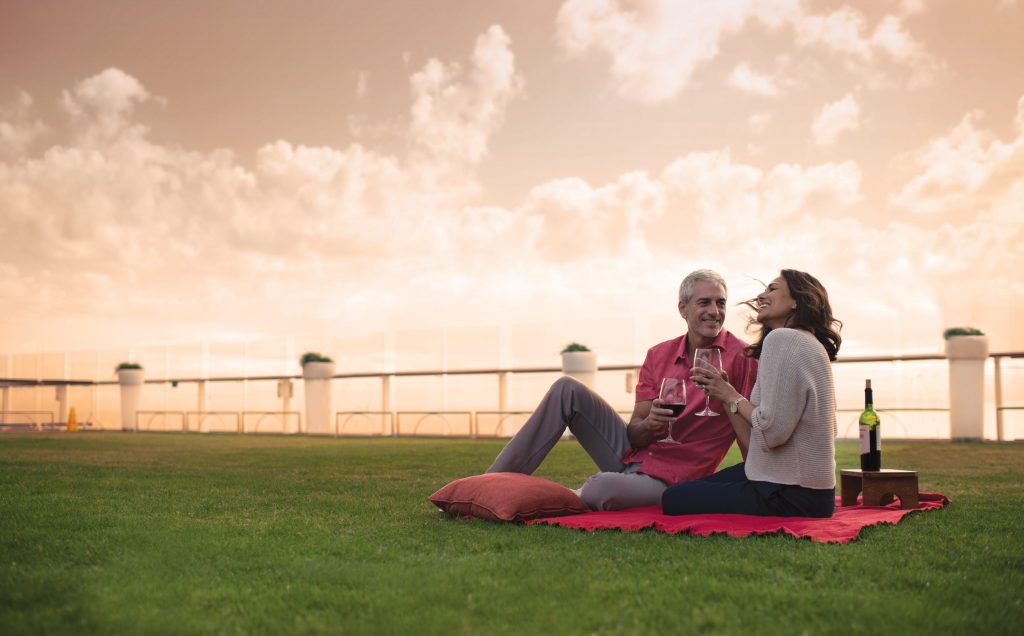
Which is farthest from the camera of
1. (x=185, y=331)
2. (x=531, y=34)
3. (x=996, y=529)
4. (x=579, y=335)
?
(x=185, y=331)

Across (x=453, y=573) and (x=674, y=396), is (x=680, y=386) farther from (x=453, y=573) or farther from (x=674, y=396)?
(x=453, y=573)

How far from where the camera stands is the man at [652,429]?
14.1 feet

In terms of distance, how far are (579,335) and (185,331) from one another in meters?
12.7

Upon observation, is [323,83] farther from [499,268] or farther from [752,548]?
[752,548]

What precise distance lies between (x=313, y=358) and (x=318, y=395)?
2.86 feet

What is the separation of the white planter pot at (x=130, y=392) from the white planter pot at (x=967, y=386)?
805 inches

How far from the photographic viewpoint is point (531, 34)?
18656mm

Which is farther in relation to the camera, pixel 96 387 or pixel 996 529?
pixel 96 387

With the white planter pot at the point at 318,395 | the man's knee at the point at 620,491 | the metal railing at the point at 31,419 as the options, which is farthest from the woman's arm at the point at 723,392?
the metal railing at the point at 31,419

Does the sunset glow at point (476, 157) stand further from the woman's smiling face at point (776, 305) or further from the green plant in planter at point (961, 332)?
the woman's smiling face at point (776, 305)

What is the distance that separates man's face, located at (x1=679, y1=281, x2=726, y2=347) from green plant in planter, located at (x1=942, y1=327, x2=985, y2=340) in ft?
38.4

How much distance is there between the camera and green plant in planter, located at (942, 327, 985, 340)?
14133 millimetres

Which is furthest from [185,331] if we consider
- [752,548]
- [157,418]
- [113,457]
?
[752,548]

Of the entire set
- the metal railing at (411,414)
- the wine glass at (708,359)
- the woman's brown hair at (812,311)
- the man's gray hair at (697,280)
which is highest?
the man's gray hair at (697,280)
